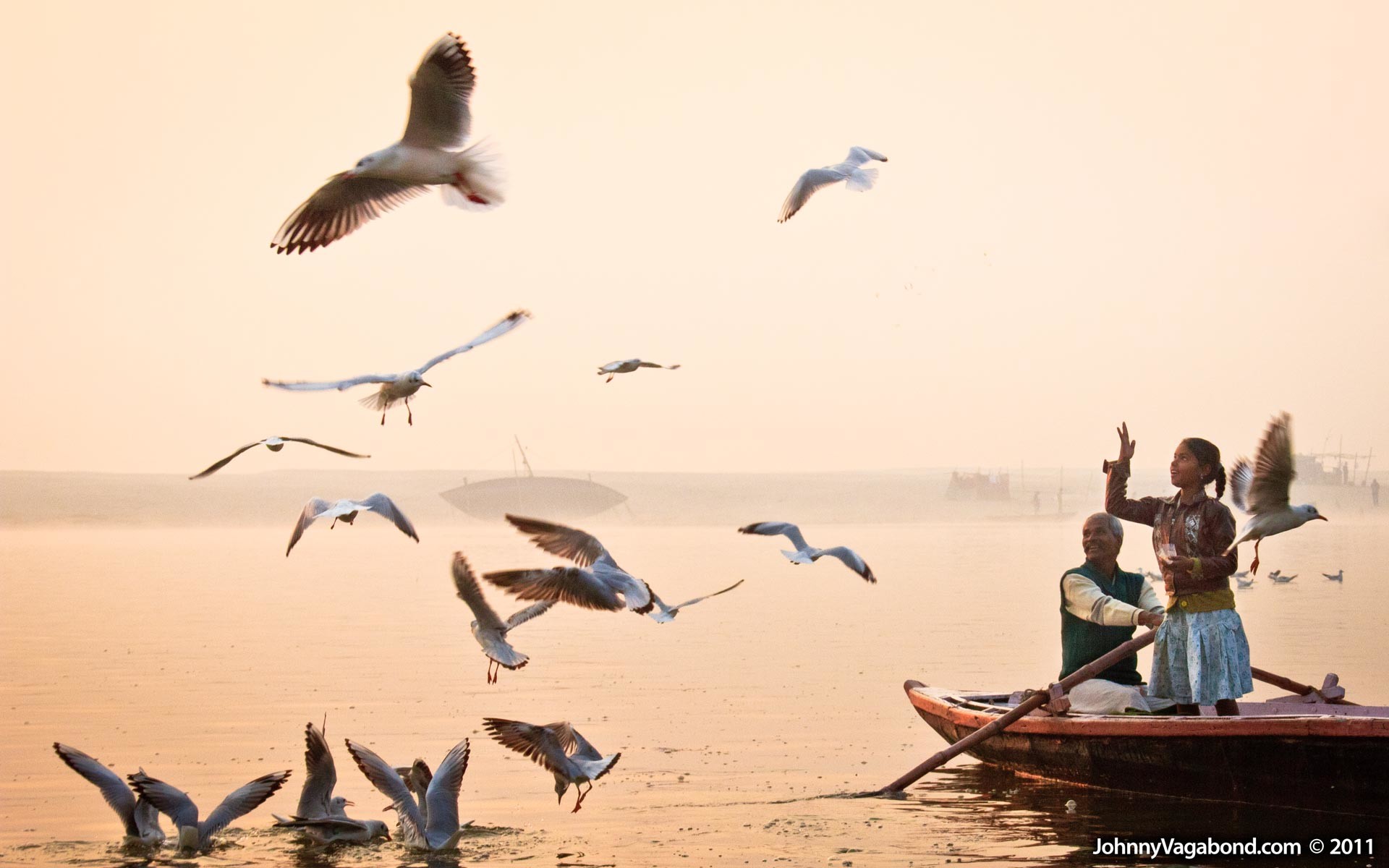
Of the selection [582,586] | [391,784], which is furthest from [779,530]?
[391,784]

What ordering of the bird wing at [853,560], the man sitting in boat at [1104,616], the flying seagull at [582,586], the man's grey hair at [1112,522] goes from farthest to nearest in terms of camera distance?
the man's grey hair at [1112,522]
the man sitting in boat at [1104,616]
the bird wing at [853,560]
the flying seagull at [582,586]

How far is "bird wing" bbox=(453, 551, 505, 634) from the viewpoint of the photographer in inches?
407

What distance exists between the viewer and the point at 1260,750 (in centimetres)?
1079

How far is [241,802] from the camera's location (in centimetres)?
1046

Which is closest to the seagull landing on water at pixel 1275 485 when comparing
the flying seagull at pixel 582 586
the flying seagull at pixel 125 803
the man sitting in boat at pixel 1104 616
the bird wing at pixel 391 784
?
the man sitting in boat at pixel 1104 616

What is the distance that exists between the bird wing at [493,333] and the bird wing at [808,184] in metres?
3.81

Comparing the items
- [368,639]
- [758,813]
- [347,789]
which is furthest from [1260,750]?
[368,639]

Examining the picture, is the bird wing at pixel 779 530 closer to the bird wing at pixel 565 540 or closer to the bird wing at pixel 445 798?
the bird wing at pixel 565 540

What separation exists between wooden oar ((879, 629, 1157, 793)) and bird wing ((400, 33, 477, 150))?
5782 millimetres

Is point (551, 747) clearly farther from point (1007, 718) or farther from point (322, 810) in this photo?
point (1007, 718)

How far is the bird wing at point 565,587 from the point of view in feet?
31.2

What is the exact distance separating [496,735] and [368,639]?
620 inches

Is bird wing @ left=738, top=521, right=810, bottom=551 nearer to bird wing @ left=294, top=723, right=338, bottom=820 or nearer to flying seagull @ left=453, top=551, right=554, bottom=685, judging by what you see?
flying seagull @ left=453, top=551, right=554, bottom=685

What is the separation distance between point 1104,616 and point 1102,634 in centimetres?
69
